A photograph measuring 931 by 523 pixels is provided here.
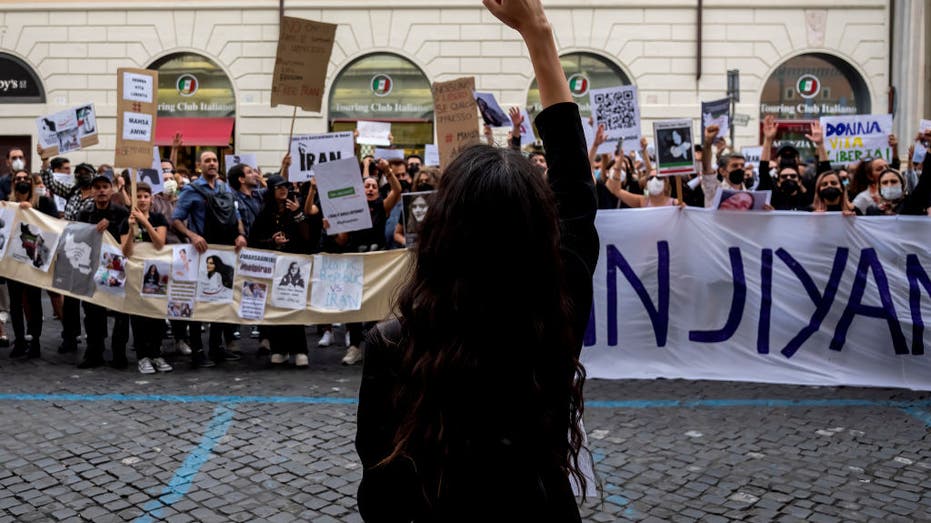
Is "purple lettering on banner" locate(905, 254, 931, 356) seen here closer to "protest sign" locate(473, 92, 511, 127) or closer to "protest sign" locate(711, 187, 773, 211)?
"protest sign" locate(711, 187, 773, 211)

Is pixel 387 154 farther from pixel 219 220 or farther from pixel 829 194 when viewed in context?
pixel 829 194

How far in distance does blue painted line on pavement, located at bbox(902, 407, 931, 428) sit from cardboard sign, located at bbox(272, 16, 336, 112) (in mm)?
6572

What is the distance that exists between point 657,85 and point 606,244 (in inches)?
531

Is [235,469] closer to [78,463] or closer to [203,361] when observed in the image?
[78,463]

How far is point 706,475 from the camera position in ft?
15.7

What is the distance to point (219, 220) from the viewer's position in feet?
27.2

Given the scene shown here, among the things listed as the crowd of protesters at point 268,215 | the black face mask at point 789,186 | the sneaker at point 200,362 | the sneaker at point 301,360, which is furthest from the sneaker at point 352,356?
the black face mask at point 789,186

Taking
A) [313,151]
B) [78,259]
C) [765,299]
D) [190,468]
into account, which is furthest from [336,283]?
[765,299]

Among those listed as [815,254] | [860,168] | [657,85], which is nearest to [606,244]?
[815,254]

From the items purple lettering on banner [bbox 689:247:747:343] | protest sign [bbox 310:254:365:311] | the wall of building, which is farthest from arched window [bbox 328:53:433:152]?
purple lettering on banner [bbox 689:247:747:343]

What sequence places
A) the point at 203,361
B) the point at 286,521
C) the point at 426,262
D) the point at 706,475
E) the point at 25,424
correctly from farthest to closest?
1. the point at 203,361
2. the point at 25,424
3. the point at 706,475
4. the point at 286,521
5. the point at 426,262

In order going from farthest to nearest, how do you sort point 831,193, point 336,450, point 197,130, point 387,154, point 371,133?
point 197,130 → point 371,133 → point 387,154 → point 831,193 → point 336,450

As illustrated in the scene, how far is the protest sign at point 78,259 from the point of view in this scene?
802 cm

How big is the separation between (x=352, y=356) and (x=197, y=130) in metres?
13.6
